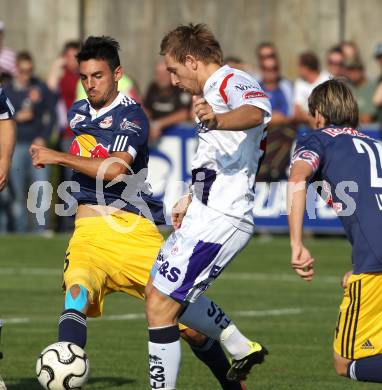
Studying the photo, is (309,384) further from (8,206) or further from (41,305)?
(8,206)

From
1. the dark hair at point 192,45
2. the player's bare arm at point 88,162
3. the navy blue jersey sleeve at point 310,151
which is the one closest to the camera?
the navy blue jersey sleeve at point 310,151

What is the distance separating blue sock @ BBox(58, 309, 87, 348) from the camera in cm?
866

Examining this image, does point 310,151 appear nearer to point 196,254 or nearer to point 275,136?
point 196,254

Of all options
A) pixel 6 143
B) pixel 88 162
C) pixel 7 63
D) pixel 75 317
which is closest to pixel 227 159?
pixel 88 162

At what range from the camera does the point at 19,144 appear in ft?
67.8

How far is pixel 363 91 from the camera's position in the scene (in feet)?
64.8

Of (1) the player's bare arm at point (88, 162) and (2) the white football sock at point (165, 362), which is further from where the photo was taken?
(1) the player's bare arm at point (88, 162)

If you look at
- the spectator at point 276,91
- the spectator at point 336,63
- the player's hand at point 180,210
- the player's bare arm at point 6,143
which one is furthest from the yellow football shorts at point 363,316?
the spectator at point 336,63

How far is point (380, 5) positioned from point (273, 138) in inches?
243

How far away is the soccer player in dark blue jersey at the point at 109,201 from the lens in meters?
8.98

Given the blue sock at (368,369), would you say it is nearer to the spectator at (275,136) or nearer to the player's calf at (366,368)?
the player's calf at (366,368)

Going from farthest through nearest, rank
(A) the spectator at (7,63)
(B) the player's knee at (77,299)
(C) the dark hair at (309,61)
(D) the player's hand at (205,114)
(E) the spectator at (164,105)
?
(E) the spectator at (164,105) → (A) the spectator at (7,63) → (C) the dark hair at (309,61) → (B) the player's knee at (77,299) → (D) the player's hand at (205,114)

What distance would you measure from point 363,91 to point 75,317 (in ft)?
38.4

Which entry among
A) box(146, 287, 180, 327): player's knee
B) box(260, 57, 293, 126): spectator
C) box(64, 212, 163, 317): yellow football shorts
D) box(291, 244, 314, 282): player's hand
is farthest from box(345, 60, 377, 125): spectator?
box(291, 244, 314, 282): player's hand
